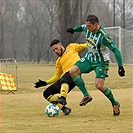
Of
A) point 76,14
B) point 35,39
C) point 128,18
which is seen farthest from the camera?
point 35,39

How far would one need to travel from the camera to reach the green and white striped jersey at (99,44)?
7875 millimetres

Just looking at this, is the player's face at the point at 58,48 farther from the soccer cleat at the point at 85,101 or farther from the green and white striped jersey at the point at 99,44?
the soccer cleat at the point at 85,101

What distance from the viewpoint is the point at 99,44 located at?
7.95 meters

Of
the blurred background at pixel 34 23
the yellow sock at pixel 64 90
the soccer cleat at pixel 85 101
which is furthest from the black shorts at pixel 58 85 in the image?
the blurred background at pixel 34 23

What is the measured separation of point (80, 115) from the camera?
8.37m

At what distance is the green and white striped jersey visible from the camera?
7875 millimetres

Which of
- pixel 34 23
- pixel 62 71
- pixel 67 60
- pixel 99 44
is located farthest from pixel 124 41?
pixel 99 44

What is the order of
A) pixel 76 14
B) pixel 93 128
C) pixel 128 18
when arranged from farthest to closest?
pixel 128 18 → pixel 76 14 → pixel 93 128

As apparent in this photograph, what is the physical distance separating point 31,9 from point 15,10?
2580mm

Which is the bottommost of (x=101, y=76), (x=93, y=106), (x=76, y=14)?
(x=93, y=106)

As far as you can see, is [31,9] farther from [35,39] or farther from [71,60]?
[71,60]

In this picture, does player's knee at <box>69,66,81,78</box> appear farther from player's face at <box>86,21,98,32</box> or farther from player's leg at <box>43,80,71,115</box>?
player's face at <box>86,21,98,32</box>

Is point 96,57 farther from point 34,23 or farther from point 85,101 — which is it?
point 34,23

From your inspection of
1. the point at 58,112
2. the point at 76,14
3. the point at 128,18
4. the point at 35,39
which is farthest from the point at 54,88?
the point at 35,39
